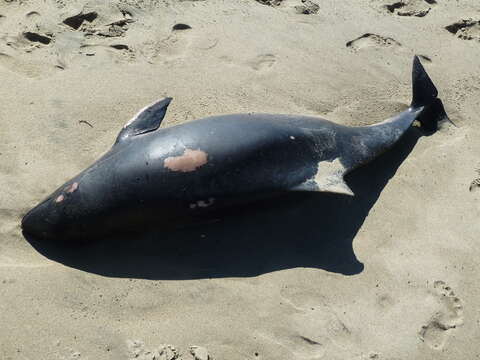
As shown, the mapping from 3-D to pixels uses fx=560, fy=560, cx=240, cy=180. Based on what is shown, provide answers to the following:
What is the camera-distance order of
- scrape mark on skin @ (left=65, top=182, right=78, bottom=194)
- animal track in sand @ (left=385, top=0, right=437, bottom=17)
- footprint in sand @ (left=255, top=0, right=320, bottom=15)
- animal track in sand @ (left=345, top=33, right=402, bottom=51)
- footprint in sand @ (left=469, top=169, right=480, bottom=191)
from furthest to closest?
animal track in sand @ (left=385, top=0, right=437, bottom=17)
footprint in sand @ (left=255, top=0, right=320, bottom=15)
animal track in sand @ (left=345, top=33, right=402, bottom=51)
footprint in sand @ (left=469, top=169, right=480, bottom=191)
scrape mark on skin @ (left=65, top=182, right=78, bottom=194)

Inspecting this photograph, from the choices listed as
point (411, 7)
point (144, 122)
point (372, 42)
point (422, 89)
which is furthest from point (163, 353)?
point (411, 7)

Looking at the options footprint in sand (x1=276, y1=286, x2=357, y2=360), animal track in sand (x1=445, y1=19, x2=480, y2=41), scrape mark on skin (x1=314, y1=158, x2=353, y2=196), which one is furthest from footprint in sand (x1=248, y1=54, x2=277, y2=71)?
footprint in sand (x1=276, y1=286, x2=357, y2=360)

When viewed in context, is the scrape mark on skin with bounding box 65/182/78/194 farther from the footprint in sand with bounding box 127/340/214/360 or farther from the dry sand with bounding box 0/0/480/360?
the footprint in sand with bounding box 127/340/214/360

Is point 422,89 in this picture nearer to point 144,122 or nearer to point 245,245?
point 245,245

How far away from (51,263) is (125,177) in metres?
0.98

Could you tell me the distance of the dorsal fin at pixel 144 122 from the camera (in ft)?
17.0

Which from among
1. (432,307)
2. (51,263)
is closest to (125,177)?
(51,263)

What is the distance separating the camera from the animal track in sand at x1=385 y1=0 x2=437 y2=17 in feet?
25.2

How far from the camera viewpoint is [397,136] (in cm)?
595

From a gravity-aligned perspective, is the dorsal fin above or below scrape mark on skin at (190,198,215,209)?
above

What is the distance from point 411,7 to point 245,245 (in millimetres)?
4610

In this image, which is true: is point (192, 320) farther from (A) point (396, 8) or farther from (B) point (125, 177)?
(A) point (396, 8)

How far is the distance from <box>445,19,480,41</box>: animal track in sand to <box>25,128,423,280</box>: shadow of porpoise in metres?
3.26

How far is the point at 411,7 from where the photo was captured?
7.75m
